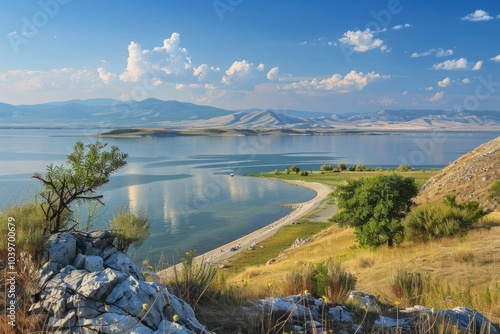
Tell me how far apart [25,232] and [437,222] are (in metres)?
20.4

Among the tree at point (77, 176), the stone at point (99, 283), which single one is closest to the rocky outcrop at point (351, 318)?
the stone at point (99, 283)

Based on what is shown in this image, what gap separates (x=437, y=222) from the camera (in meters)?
21.1

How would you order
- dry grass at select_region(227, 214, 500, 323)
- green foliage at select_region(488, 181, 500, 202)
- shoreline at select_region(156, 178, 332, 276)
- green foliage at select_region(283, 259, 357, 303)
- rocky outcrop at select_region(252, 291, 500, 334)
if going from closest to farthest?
rocky outcrop at select_region(252, 291, 500, 334) < green foliage at select_region(283, 259, 357, 303) < dry grass at select_region(227, 214, 500, 323) < green foliage at select_region(488, 181, 500, 202) < shoreline at select_region(156, 178, 332, 276)

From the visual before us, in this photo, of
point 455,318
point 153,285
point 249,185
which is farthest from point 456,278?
point 249,185

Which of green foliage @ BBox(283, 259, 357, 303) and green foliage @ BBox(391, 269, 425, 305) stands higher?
green foliage @ BBox(283, 259, 357, 303)

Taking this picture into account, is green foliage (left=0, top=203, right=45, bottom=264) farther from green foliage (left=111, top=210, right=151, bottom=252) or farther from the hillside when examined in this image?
the hillside

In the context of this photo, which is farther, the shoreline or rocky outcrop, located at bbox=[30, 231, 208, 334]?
the shoreline

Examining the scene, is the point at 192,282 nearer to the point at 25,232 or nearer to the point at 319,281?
the point at 319,281

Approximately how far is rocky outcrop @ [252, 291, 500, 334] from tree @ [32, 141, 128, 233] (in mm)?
4101

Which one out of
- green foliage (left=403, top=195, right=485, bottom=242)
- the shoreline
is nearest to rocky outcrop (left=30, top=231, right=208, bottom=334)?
the shoreline

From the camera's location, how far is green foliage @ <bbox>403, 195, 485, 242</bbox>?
20.7 meters

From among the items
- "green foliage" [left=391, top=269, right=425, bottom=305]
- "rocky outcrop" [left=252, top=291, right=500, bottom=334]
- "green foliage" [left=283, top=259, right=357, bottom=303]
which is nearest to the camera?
"rocky outcrop" [left=252, top=291, right=500, bottom=334]

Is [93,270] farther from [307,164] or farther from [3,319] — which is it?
[307,164]

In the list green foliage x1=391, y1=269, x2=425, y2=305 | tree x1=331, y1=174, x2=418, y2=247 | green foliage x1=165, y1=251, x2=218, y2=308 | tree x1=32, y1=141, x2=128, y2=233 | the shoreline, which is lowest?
the shoreline
